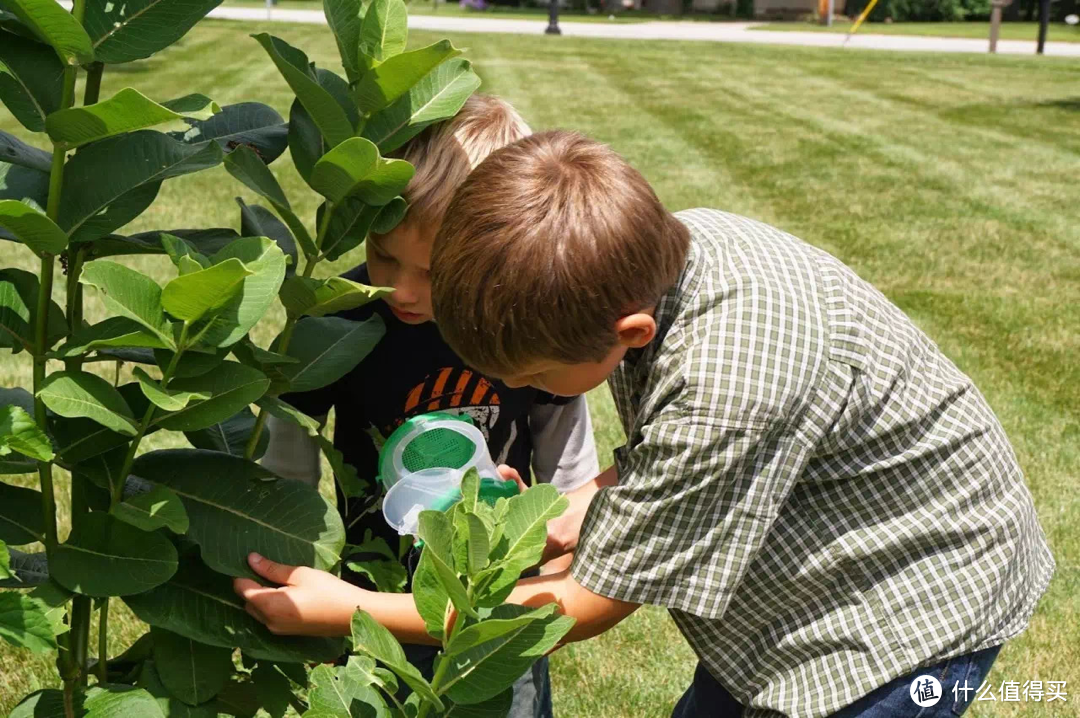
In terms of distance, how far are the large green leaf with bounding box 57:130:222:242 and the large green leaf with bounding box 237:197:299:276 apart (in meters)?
0.17

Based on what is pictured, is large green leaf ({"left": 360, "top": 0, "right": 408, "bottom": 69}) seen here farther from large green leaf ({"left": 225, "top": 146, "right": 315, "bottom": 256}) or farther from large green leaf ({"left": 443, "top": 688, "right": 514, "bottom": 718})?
large green leaf ({"left": 443, "top": 688, "right": 514, "bottom": 718})

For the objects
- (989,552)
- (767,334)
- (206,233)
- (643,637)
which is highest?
(206,233)

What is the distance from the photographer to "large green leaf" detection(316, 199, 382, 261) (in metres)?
1.61

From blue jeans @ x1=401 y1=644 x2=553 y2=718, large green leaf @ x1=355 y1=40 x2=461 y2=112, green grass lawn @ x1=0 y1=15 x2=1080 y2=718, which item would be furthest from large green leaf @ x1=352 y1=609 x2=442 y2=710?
green grass lawn @ x1=0 y1=15 x2=1080 y2=718

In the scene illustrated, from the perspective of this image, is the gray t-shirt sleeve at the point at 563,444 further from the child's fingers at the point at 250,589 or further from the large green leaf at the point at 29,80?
the large green leaf at the point at 29,80

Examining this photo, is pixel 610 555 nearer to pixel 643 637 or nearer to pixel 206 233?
pixel 206 233

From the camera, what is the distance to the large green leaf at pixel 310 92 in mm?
1475

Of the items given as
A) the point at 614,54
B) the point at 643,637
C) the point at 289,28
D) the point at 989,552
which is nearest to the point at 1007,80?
the point at 614,54

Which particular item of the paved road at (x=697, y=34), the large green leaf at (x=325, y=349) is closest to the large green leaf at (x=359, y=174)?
the large green leaf at (x=325, y=349)

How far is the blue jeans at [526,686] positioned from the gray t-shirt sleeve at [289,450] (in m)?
0.36

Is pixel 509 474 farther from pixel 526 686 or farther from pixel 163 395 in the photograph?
pixel 163 395

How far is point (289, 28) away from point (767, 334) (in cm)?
2225

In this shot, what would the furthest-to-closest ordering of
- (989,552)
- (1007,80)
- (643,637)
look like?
(1007,80) → (643,637) → (989,552)

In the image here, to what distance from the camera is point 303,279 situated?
156 cm
